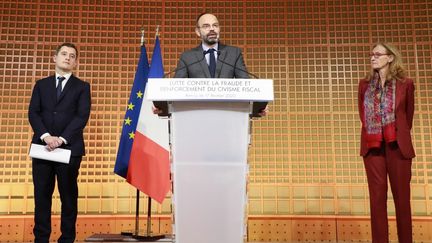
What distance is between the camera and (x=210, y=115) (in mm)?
2008

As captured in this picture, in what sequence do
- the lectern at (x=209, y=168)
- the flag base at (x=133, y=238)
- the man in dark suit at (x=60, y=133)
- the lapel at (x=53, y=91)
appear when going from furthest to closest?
the flag base at (x=133, y=238), the lapel at (x=53, y=91), the man in dark suit at (x=60, y=133), the lectern at (x=209, y=168)

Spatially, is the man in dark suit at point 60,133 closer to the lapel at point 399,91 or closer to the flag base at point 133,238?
the flag base at point 133,238

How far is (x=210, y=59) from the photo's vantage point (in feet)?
8.07

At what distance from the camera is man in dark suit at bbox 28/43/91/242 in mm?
2930

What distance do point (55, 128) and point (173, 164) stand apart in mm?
1447

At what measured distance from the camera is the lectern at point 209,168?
1979mm

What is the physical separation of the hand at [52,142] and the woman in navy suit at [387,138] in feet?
7.29

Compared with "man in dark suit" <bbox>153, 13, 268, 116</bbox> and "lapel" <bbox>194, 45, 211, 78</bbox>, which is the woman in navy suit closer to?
"man in dark suit" <bbox>153, 13, 268, 116</bbox>

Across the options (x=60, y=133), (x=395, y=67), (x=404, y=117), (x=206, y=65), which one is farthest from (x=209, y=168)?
(x=395, y=67)

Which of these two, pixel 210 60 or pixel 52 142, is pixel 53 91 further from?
pixel 210 60

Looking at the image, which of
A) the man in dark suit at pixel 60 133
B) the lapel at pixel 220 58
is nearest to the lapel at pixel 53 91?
the man in dark suit at pixel 60 133

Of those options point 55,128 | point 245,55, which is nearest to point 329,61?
point 245,55

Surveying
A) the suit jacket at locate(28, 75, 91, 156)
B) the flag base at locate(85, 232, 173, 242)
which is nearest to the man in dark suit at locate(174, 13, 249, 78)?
the suit jacket at locate(28, 75, 91, 156)

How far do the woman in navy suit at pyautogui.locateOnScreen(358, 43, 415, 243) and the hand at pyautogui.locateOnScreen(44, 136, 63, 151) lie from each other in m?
2.22
